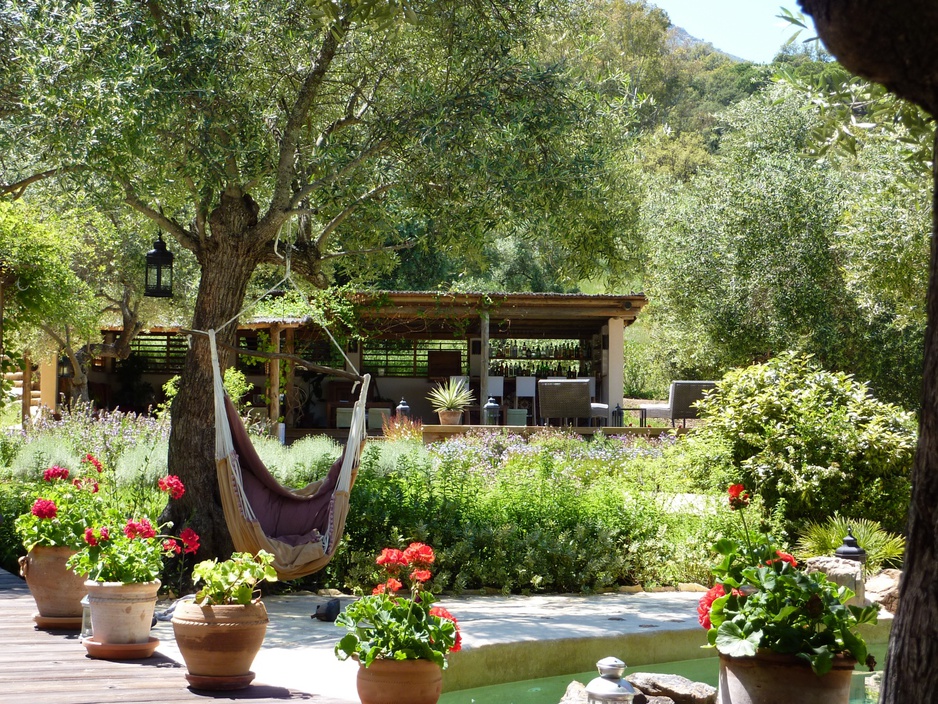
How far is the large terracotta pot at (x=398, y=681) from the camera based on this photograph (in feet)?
11.4

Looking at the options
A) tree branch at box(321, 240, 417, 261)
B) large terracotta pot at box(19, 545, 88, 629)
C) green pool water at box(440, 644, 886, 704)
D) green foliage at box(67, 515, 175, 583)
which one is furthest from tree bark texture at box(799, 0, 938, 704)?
tree branch at box(321, 240, 417, 261)

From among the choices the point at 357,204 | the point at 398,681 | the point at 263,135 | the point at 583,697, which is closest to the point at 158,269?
the point at 263,135

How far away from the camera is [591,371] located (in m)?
17.2

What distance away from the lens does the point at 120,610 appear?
455 centimetres

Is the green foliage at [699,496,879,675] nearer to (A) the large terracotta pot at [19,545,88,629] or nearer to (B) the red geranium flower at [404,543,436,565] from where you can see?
(B) the red geranium flower at [404,543,436,565]

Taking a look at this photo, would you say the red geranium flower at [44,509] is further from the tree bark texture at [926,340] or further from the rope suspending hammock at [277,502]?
the tree bark texture at [926,340]

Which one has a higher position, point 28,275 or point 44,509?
point 28,275

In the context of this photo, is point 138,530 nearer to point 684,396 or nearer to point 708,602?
point 708,602

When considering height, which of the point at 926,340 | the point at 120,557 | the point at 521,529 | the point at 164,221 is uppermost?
the point at 164,221

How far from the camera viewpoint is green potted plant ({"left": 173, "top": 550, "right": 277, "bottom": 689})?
4.03m

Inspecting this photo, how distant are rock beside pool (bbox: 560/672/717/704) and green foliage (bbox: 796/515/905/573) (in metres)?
3.01

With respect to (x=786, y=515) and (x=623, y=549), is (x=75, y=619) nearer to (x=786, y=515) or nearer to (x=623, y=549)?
(x=623, y=549)

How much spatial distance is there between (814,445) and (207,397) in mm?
5066

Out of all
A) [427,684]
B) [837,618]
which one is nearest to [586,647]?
[427,684]
